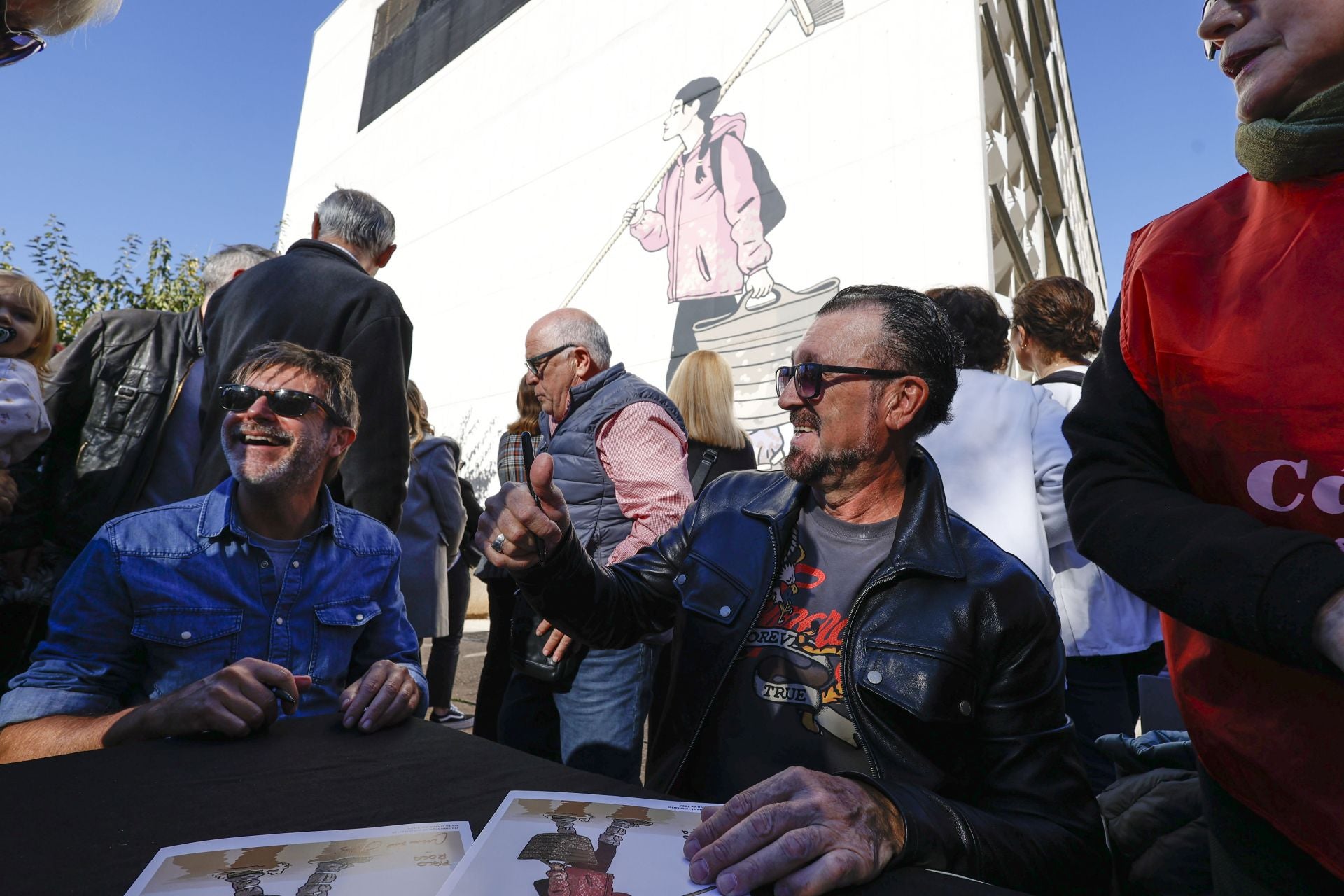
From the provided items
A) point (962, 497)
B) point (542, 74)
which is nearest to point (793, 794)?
point (962, 497)

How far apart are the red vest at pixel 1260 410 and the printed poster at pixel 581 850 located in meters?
0.71

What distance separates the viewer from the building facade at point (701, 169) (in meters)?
8.93

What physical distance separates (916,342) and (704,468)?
1.68 metres

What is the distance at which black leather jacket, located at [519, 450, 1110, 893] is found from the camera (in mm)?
1216

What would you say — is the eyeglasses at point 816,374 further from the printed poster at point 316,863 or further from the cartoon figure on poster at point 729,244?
the cartoon figure on poster at point 729,244

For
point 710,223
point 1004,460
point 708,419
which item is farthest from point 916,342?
point 710,223

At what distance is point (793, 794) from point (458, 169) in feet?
59.5

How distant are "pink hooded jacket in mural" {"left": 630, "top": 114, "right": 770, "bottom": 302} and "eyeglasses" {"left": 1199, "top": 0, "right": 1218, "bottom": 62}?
9.03 metres

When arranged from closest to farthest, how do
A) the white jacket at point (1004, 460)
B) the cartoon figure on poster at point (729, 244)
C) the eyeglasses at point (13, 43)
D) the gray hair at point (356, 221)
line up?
the eyeglasses at point (13, 43) < the white jacket at point (1004, 460) < the gray hair at point (356, 221) < the cartoon figure on poster at point (729, 244)

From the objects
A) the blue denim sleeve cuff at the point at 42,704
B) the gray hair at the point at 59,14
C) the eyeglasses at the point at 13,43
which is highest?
the gray hair at the point at 59,14

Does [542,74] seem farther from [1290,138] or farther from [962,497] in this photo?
[1290,138]

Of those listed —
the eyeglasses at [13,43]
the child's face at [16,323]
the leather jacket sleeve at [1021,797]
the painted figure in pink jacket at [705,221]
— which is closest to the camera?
the leather jacket sleeve at [1021,797]

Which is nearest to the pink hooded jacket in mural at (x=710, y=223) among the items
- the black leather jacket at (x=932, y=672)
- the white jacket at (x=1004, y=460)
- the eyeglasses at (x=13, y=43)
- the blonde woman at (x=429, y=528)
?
the blonde woman at (x=429, y=528)

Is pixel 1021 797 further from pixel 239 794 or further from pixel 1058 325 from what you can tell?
pixel 1058 325
